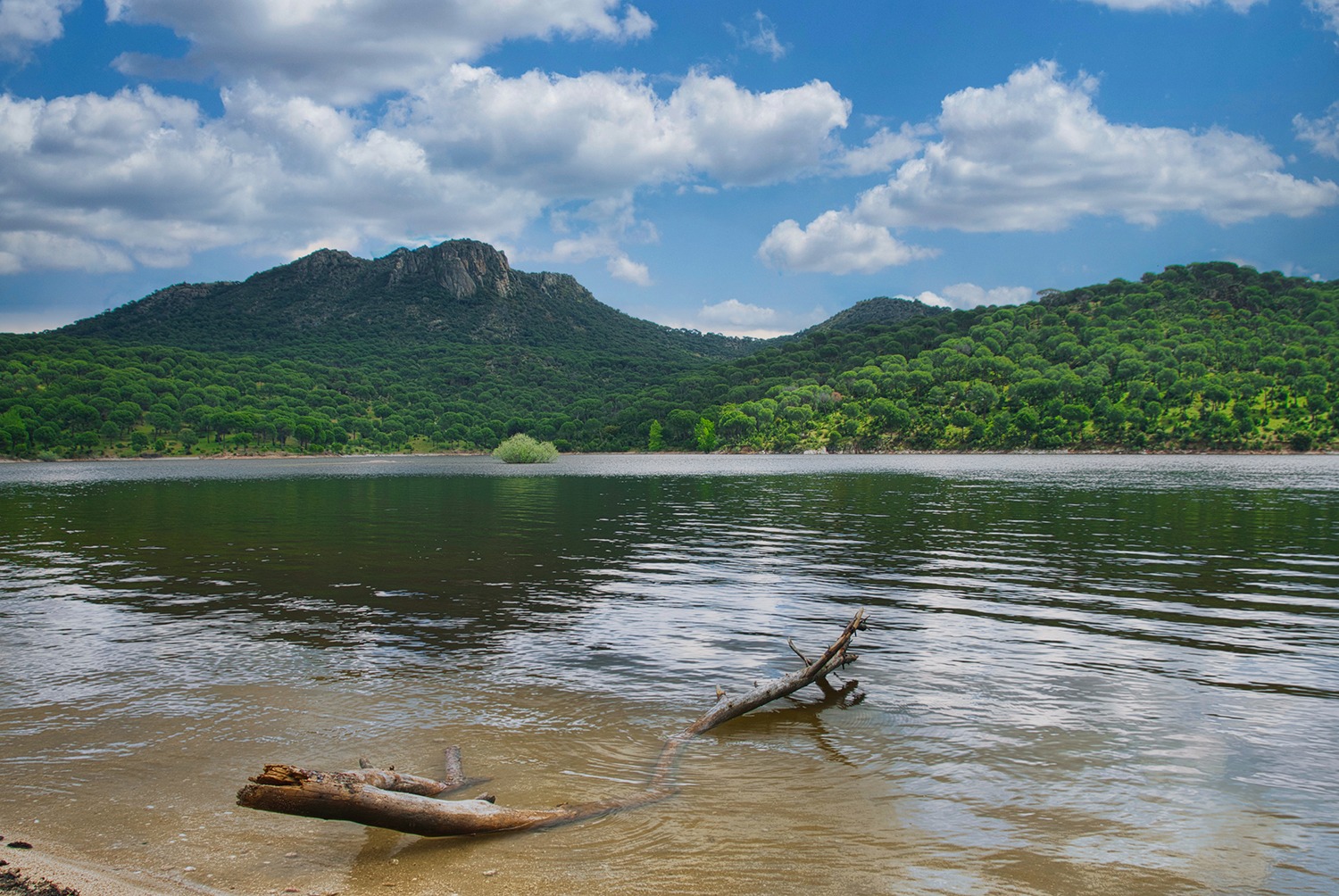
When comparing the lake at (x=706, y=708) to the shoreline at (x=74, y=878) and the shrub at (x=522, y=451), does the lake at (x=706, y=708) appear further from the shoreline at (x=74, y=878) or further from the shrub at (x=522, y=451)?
the shrub at (x=522, y=451)

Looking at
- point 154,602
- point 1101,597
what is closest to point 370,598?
point 154,602

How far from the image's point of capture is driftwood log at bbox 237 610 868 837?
761 centimetres

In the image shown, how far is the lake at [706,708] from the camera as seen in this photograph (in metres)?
8.77

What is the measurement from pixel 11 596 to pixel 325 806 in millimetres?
25629

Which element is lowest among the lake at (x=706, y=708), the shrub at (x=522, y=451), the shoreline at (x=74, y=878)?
the lake at (x=706, y=708)

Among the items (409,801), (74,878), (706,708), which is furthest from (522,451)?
(74,878)

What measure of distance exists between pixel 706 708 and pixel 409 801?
7.02 m

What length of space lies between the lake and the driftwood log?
0.87ft

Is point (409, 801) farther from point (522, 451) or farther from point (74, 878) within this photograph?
point (522, 451)

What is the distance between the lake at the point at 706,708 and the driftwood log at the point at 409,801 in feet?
→ 0.87

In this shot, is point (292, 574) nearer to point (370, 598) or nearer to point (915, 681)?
point (370, 598)

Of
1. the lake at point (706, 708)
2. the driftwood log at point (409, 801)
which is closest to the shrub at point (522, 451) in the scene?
the lake at point (706, 708)

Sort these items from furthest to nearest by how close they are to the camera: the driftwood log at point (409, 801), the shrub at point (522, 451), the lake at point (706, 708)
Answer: the shrub at point (522, 451)
the lake at point (706, 708)
the driftwood log at point (409, 801)

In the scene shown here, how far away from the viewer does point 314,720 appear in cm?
1348
